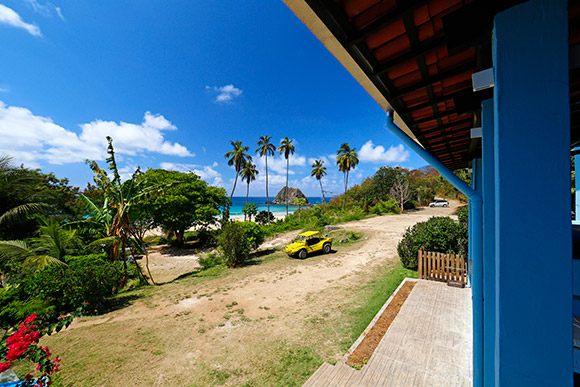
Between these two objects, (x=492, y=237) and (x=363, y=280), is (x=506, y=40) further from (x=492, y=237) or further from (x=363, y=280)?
(x=363, y=280)

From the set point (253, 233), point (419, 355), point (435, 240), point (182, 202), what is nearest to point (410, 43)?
point (419, 355)

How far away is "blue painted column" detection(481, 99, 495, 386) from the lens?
179 centimetres

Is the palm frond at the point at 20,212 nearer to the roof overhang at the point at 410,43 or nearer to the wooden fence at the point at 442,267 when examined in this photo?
the roof overhang at the point at 410,43

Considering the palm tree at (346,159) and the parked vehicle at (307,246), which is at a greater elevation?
the palm tree at (346,159)

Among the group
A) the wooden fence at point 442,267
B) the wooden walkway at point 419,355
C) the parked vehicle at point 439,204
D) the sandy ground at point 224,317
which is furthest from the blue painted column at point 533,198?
the parked vehicle at point 439,204

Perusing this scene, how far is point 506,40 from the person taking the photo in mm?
1212

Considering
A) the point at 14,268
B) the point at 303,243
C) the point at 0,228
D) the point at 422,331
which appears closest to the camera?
the point at 422,331

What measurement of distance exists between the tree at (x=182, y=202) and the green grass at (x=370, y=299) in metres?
17.0

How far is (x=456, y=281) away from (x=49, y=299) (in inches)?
549

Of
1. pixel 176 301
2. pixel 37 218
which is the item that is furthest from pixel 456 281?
pixel 37 218

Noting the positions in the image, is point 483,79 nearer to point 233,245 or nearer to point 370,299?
point 370,299

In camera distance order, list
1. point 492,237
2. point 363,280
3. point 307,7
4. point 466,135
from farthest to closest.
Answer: point 363,280
point 466,135
point 492,237
point 307,7

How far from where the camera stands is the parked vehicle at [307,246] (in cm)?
1364

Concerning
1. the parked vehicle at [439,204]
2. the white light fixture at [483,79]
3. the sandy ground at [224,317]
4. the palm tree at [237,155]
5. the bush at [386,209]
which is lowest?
the sandy ground at [224,317]
